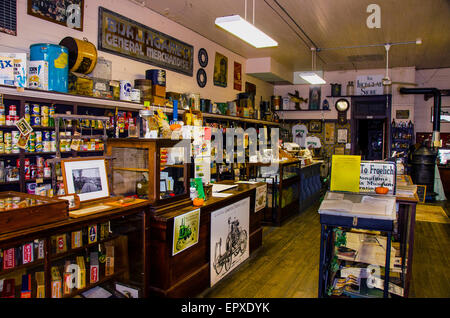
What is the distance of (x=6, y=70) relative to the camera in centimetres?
351

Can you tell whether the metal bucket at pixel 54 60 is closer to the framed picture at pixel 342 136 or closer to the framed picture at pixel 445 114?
the framed picture at pixel 342 136

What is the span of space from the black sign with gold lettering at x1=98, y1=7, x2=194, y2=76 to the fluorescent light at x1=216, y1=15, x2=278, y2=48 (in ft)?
6.28

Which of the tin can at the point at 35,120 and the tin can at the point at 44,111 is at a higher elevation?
the tin can at the point at 44,111

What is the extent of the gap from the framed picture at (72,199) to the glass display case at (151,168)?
24.1 inches

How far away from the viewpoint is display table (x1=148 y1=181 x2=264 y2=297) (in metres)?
3.00

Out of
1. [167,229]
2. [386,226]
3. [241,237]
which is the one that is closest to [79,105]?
[167,229]

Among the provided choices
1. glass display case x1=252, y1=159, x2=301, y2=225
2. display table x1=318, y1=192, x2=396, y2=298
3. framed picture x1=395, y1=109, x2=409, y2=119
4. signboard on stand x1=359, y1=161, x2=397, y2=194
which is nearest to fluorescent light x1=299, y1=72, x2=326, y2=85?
glass display case x1=252, y1=159, x2=301, y2=225

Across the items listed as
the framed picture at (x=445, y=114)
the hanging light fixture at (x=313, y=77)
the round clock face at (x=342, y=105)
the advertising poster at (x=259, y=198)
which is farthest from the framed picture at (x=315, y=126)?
the advertising poster at (x=259, y=198)

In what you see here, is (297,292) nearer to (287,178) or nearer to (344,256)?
(344,256)

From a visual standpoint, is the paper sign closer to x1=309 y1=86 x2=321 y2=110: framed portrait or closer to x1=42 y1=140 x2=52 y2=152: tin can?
x1=42 y1=140 x2=52 y2=152: tin can

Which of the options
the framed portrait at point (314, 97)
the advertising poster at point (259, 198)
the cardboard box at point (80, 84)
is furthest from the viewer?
the framed portrait at point (314, 97)

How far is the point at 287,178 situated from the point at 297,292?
3.20 metres

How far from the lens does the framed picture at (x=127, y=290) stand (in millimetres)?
2988

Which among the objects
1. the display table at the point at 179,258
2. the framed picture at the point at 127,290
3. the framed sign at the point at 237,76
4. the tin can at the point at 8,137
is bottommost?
the framed picture at the point at 127,290
